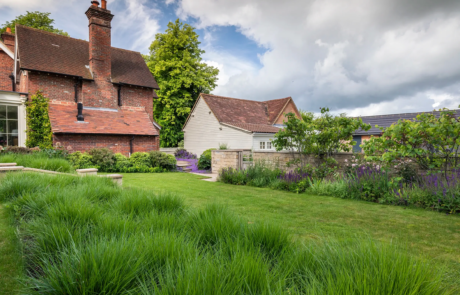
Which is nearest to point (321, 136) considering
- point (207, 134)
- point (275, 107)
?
point (207, 134)

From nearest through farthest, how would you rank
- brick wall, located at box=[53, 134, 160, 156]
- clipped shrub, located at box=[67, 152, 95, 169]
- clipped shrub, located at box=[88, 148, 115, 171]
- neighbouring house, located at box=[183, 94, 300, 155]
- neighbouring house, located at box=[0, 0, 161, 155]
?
clipped shrub, located at box=[67, 152, 95, 169], clipped shrub, located at box=[88, 148, 115, 171], brick wall, located at box=[53, 134, 160, 156], neighbouring house, located at box=[0, 0, 161, 155], neighbouring house, located at box=[183, 94, 300, 155]

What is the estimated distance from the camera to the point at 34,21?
27172 millimetres

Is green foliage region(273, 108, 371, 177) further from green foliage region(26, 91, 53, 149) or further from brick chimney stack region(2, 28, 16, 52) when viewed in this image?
brick chimney stack region(2, 28, 16, 52)

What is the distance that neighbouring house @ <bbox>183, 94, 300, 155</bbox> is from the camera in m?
21.7

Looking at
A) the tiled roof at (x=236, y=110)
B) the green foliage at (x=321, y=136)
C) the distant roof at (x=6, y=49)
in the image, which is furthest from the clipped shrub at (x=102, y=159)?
the distant roof at (x=6, y=49)

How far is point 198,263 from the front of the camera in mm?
1797

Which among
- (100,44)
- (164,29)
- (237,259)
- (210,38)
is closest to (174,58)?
(164,29)

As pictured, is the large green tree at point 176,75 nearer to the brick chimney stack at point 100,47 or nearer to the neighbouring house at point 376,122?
the brick chimney stack at point 100,47

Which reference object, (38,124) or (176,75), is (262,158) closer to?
(38,124)

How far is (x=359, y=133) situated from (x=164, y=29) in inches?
991

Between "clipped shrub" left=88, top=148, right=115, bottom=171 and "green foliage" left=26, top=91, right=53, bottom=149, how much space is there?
9.27 feet

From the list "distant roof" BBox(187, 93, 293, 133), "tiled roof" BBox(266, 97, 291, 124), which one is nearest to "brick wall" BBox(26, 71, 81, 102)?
"distant roof" BBox(187, 93, 293, 133)

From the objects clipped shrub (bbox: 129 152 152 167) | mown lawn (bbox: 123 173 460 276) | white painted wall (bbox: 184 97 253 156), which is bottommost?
mown lawn (bbox: 123 173 460 276)

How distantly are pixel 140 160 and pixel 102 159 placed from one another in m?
2.12
